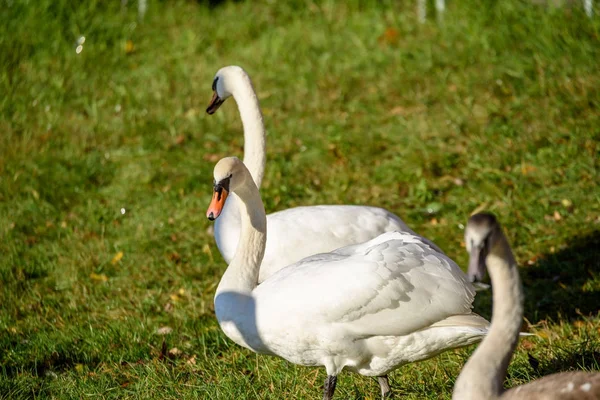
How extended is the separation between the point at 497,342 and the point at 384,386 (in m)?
1.30

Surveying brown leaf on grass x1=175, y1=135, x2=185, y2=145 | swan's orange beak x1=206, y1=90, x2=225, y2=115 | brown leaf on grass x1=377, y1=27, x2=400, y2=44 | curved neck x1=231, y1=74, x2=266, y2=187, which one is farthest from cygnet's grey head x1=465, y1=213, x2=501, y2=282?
brown leaf on grass x1=377, y1=27, x2=400, y2=44

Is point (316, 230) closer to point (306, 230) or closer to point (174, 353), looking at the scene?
point (306, 230)

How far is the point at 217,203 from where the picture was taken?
4039 mm

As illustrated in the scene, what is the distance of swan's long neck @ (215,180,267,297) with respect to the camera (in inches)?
163

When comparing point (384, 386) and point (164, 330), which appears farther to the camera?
point (164, 330)

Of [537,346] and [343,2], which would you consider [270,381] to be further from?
[343,2]

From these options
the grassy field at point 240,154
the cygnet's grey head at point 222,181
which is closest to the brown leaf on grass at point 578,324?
the grassy field at point 240,154

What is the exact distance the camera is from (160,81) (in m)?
8.78

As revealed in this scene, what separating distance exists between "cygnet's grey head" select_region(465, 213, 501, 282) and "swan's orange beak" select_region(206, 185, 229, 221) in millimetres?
1600

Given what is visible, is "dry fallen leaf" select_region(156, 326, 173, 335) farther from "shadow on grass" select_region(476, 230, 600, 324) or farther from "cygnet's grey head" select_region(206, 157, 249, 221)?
"shadow on grass" select_region(476, 230, 600, 324)

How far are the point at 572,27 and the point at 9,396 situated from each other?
554cm

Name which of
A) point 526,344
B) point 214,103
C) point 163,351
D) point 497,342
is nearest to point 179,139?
point 214,103

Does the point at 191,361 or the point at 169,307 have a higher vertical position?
the point at 191,361

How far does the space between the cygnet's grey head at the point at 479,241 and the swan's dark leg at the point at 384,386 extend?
1535 mm
